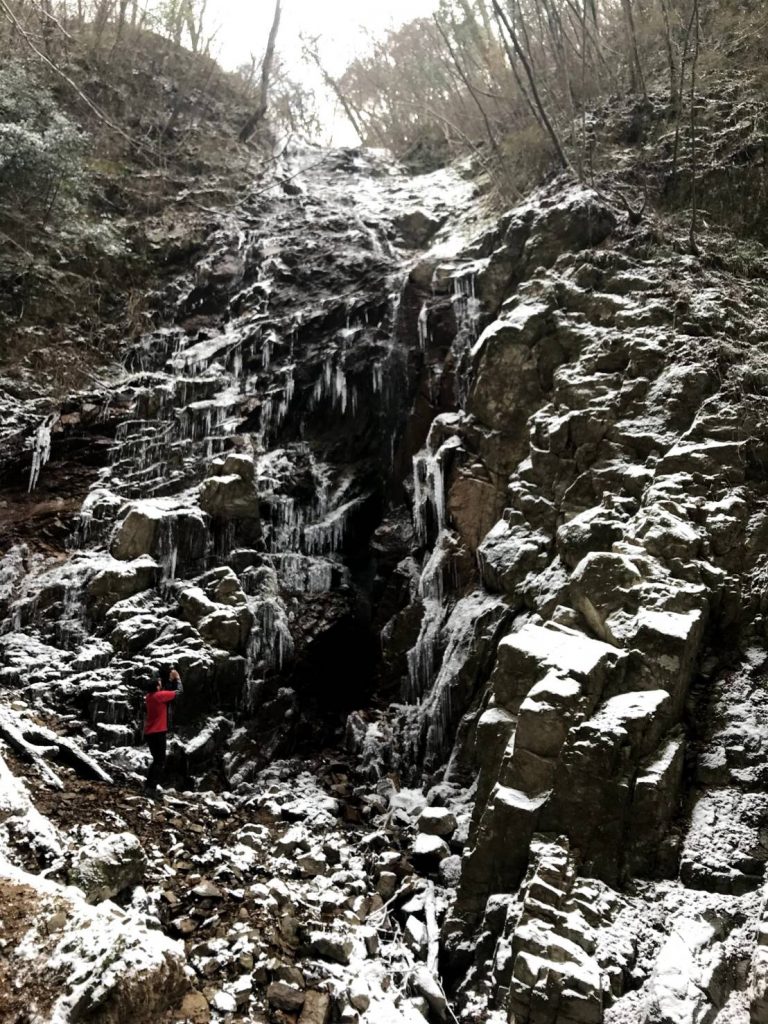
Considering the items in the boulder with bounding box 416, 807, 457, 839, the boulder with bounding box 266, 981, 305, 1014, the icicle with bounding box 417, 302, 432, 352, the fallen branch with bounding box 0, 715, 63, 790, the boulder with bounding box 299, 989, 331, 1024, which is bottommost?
the boulder with bounding box 299, 989, 331, 1024

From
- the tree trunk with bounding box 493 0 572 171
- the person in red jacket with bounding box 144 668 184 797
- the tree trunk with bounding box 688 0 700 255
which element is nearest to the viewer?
the person in red jacket with bounding box 144 668 184 797

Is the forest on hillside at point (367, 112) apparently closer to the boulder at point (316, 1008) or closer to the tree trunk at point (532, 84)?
the tree trunk at point (532, 84)

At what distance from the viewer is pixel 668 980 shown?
4020 millimetres

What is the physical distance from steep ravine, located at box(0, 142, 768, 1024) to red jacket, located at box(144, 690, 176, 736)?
57 cm

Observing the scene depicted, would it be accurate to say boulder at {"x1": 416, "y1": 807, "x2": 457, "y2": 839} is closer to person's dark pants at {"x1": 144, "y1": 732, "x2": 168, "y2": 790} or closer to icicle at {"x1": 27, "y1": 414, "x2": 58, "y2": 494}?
person's dark pants at {"x1": 144, "y1": 732, "x2": 168, "y2": 790}

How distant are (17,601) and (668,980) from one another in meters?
8.46

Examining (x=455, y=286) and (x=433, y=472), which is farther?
(x=455, y=286)

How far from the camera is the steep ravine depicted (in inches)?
182

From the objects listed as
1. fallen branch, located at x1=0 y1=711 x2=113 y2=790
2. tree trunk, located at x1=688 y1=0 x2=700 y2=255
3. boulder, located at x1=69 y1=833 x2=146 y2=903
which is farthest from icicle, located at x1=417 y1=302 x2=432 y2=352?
boulder, located at x1=69 y1=833 x2=146 y2=903

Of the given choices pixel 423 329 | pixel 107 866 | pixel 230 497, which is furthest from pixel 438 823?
pixel 423 329

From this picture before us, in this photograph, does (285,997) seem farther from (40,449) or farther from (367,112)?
(367,112)

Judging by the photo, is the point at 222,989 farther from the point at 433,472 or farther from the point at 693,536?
the point at 433,472

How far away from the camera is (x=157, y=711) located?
24.4 feet

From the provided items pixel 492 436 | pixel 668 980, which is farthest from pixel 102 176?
pixel 668 980
